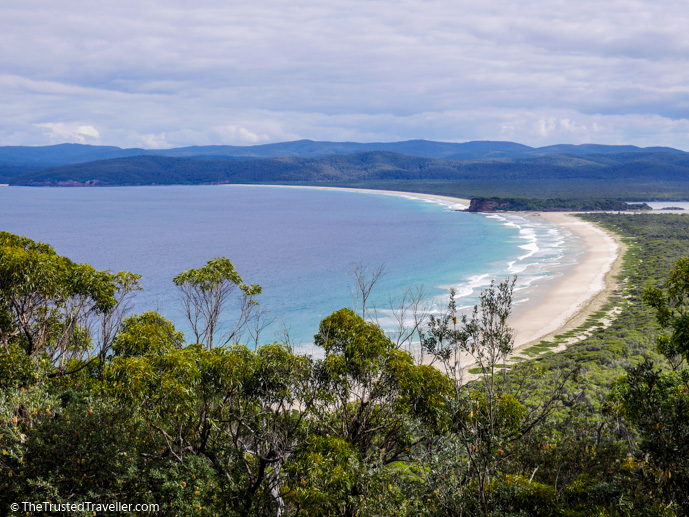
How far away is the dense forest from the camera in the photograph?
10203 millimetres

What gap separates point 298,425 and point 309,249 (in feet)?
260

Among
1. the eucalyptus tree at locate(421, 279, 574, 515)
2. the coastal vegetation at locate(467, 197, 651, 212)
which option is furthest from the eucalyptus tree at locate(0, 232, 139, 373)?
the coastal vegetation at locate(467, 197, 651, 212)

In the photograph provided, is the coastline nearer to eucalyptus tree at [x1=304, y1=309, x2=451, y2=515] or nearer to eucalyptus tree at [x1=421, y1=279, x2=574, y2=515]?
eucalyptus tree at [x1=421, y1=279, x2=574, y2=515]

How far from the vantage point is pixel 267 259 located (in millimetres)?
80812

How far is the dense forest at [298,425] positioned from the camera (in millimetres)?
10203

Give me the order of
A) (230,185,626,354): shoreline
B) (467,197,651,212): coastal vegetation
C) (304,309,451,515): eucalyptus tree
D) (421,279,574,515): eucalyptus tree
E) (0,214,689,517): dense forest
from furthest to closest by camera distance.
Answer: (467,197,651,212): coastal vegetation, (230,185,626,354): shoreline, (304,309,451,515): eucalyptus tree, (421,279,574,515): eucalyptus tree, (0,214,689,517): dense forest

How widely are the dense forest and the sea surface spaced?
13.3 meters

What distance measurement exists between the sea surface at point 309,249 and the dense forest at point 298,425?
13272 mm

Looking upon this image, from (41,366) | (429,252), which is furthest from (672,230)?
(41,366)

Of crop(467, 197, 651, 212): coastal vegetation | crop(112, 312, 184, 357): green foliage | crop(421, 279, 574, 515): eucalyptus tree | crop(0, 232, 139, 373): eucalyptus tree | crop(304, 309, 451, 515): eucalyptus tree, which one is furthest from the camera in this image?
crop(467, 197, 651, 212): coastal vegetation

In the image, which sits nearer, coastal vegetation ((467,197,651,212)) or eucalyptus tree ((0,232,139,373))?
eucalyptus tree ((0,232,139,373))

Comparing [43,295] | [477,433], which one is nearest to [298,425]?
[477,433]

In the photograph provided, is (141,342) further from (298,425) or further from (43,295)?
(298,425)

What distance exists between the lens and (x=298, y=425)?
13047 millimetres
